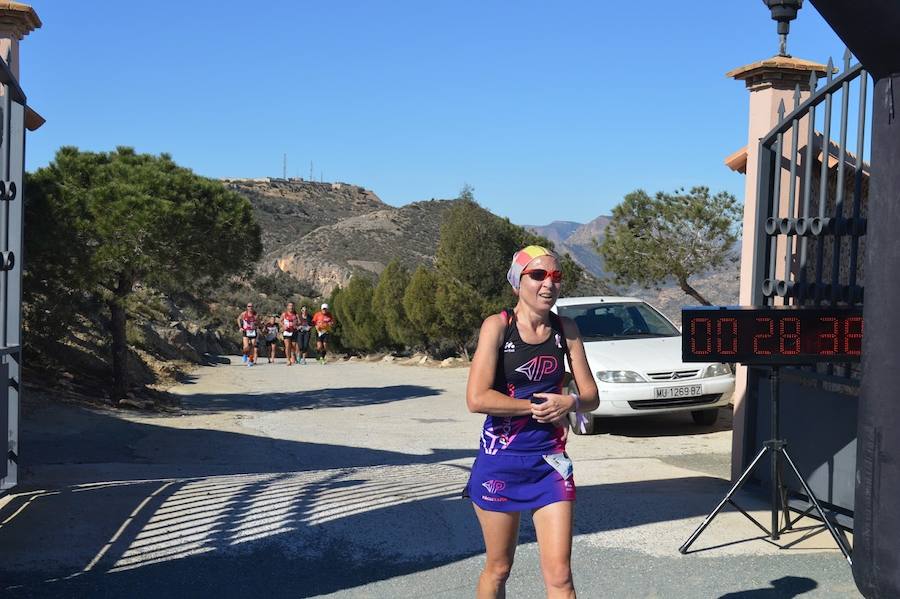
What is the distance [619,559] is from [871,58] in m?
3.38

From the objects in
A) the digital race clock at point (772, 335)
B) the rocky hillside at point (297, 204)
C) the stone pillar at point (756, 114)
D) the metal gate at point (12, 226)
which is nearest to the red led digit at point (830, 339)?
the digital race clock at point (772, 335)

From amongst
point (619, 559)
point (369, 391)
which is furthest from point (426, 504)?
point (369, 391)

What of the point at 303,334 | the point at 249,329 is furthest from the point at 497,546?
the point at 303,334

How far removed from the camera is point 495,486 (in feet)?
13.6

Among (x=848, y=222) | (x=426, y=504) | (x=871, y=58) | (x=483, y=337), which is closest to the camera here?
(x=871, y=58)

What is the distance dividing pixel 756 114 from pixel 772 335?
2418mm

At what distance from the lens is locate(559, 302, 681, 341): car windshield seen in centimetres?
1308

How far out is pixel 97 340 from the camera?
21531mm

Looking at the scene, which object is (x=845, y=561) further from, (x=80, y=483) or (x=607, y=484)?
(x=80, y=483)

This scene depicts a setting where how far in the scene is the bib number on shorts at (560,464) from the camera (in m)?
4.12

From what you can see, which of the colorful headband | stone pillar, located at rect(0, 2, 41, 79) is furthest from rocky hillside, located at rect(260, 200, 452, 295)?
the colorful headband

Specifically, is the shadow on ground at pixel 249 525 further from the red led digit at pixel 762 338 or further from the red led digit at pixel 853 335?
the red led digit at pixel 853 335

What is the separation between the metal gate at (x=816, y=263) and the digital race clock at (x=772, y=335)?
483 millimetres

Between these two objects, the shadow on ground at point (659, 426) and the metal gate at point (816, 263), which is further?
the shadow on ground at point (659, 426)
